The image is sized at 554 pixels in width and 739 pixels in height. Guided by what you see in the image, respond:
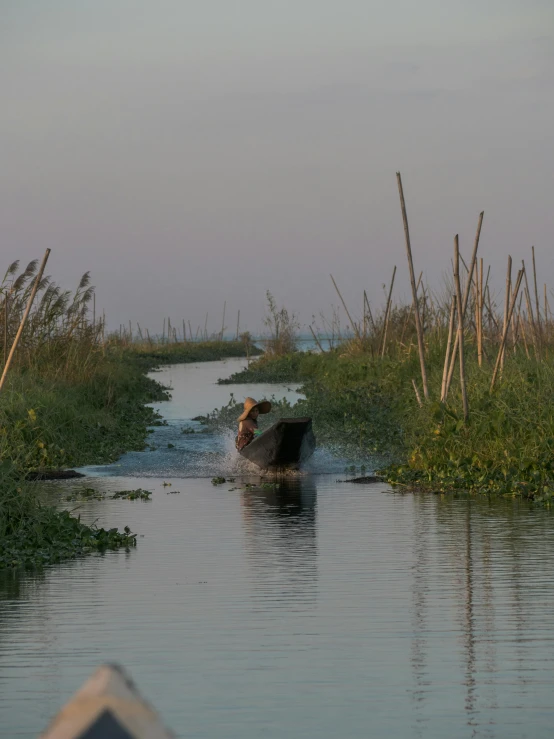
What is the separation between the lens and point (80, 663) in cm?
584

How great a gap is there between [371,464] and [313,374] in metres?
20.0

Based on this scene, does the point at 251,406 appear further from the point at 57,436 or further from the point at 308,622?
the point at 308,622

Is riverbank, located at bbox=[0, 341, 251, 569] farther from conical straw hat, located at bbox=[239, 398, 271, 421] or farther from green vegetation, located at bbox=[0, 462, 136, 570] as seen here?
conical straw hat, located at bbox=[239, 398, 271, 421]

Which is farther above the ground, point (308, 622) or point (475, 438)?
point (475, 438)

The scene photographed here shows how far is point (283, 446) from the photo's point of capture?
14875mm

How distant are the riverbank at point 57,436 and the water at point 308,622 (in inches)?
19.7

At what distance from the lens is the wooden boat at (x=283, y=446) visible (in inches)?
574

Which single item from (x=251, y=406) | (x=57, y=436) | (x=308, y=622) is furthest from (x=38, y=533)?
(x=57, y=436)

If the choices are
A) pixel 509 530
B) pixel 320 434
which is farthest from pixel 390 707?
pixel 320 434

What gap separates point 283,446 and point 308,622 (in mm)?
8197

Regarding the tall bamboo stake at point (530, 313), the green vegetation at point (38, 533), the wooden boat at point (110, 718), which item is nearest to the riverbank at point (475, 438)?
the tall bamboo stake at point (530, 313)

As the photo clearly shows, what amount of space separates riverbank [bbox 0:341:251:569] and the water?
1.64ft

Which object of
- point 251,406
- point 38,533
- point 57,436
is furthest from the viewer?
point 57,436

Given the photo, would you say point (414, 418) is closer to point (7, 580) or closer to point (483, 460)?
point (483, 460)
